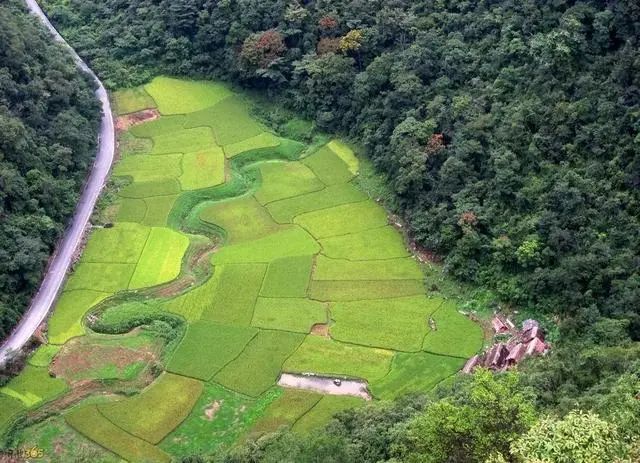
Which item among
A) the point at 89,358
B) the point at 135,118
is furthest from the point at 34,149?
the point at 89,358

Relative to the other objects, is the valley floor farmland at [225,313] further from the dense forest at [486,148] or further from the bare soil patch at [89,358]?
the dense forest at [486,148]

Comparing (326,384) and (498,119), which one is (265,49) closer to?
(498,119)

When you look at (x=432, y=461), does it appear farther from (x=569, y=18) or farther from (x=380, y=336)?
(x=569, y=18)

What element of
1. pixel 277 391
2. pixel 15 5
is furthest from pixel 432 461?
pixel 15 5

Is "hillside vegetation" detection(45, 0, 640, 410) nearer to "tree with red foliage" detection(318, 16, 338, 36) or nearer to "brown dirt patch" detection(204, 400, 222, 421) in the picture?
"tree with red foliage" detection(318, 16, 338, 36)

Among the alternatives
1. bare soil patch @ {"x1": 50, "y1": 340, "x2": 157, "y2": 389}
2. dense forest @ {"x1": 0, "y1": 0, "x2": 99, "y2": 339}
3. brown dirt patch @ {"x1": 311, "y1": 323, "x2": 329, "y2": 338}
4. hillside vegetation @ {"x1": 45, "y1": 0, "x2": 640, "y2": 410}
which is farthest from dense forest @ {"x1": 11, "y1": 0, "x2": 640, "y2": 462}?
bare soil patch @ {"x1": 50, "y1": 340, "x2": 157, "y2": 389}

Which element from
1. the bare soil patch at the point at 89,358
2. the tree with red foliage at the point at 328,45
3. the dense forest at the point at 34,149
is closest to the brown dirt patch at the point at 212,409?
the bare soil patch at the point at 89,358
